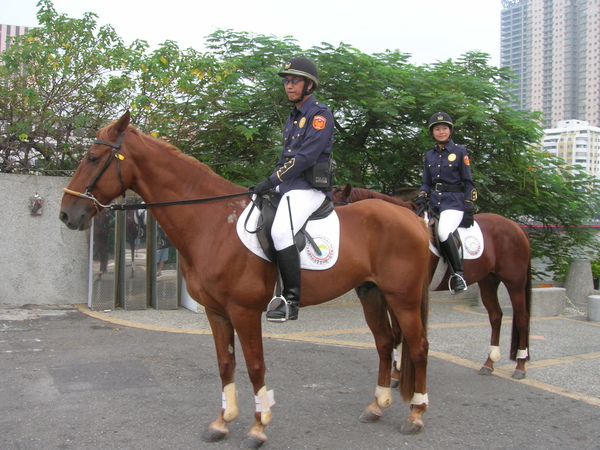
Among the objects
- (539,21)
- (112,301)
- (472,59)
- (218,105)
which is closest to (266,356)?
(112,301)

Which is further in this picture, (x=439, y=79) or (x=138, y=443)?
(x=439, y=79)

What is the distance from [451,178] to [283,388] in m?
3.02

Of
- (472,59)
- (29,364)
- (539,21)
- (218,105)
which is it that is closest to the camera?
(29,364)

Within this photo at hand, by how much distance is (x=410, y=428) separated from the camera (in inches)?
179

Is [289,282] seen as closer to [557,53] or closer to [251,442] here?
[251,442]

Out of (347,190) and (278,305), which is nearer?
(278,305)

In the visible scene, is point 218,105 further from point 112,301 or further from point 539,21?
point 539,21

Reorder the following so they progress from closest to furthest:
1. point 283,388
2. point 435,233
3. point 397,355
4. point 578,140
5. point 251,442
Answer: point 251,442 < point 283,388 < point 397,355 < point 435,233 < point 578,140

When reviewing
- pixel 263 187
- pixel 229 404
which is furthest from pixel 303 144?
pixel 229 404

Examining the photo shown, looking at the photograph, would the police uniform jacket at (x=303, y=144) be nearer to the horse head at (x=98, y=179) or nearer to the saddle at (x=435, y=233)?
the horse head at (x=98, y=179)

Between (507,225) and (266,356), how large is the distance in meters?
3.40

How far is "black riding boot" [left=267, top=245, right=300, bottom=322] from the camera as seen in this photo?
13.8ft

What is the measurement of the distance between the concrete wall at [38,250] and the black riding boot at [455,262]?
6800 millimetres

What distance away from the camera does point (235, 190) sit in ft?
15.1
